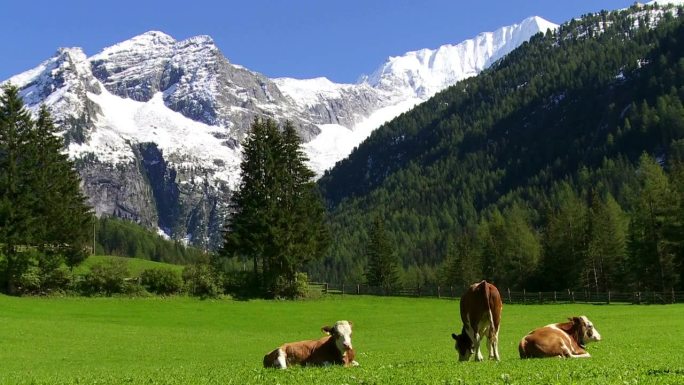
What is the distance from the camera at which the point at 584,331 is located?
17.0 meters

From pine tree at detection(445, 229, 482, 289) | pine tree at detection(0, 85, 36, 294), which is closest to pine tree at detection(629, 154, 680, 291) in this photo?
pine tree at detection(445, 229, 482, 289)

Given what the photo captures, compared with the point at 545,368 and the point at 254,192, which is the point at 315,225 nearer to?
the point at 254,192

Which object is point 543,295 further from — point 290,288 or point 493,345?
point 493,345

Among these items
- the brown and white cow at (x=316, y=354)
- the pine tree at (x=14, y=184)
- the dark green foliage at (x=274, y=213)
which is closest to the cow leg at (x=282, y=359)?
the brown and white cow at (x=316, y=354)

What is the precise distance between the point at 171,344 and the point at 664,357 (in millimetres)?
24321

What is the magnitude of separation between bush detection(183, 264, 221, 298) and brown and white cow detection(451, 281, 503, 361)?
50902 millimetres

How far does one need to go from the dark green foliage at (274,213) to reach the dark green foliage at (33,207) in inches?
654

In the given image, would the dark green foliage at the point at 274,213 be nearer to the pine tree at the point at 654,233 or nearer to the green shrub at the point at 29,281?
the green shrub at the point at 29,281

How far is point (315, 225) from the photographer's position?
2911 inches

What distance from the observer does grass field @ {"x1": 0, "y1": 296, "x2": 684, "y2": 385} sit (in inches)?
504

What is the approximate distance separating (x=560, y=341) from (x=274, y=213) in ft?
177

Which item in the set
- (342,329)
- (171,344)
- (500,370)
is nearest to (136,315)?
(171,344)

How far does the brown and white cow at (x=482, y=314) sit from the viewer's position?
1589 centimetres

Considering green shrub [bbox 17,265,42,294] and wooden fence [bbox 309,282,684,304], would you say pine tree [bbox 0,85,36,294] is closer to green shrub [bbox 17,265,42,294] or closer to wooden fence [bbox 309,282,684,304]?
green shrub [bbox 17,265,42,294]
